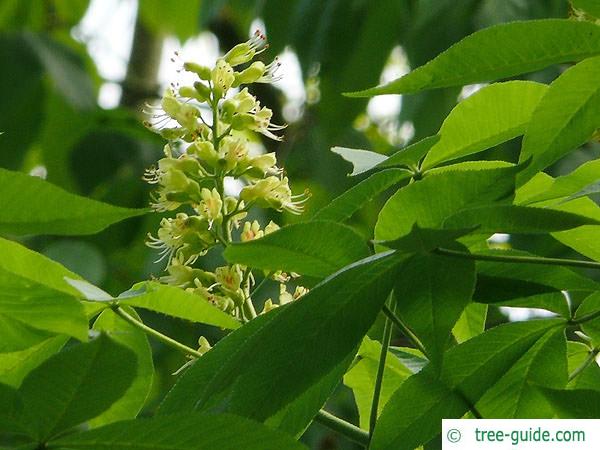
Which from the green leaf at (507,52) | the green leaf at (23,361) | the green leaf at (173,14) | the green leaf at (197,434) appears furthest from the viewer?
the green leaf at (173,14)

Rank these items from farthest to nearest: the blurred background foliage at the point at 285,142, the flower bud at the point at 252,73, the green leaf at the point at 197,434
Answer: the blurred background foliage at the point at 285,142, the flower bud at the point at 252,73, the green leaf at the point at 197,434

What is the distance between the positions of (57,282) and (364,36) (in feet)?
6.96

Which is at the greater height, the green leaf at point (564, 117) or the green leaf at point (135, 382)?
the green leaf at point (564, 117)

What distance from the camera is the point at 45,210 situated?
0.89m


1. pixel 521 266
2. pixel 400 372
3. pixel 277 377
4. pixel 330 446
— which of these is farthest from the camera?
pixel 330 446

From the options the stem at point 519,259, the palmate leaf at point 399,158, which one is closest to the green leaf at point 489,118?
the palmate leaf at point 399,158

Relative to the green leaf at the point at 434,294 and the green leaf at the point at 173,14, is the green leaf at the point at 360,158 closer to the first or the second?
the green leaf at the point at 434,294

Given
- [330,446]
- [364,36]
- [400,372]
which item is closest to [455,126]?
[400,372]

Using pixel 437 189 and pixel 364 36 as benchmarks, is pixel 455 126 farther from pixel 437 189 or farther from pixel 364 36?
pixel 364 36

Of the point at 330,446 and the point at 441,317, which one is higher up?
the point at 330,446

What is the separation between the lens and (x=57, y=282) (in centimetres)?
91

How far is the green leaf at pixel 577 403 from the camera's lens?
3.10 feet

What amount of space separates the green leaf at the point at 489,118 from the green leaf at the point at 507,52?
95mm

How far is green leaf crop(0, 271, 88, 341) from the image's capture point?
Result: 0.85 metres
